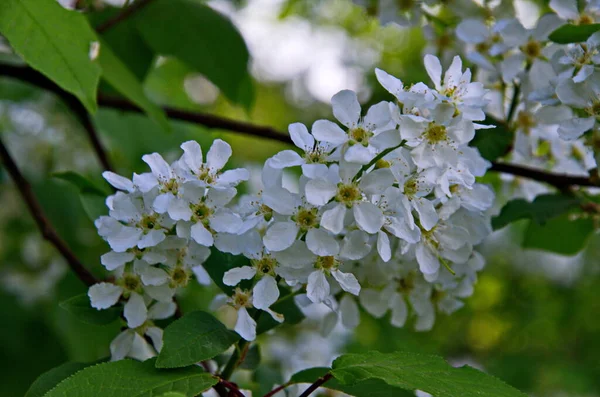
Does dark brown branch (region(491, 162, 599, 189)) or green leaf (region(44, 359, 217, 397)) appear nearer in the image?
green leaf (region(44, 359, 217, 397))

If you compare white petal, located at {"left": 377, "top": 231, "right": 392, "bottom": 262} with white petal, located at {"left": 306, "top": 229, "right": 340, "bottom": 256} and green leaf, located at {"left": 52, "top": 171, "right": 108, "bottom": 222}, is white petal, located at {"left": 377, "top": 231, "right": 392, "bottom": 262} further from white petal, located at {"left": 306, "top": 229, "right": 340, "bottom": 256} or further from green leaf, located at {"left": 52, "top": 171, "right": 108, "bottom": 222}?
green leaf, located at {"left": 52, "top": 171, "right": 108, "bottom": 222}

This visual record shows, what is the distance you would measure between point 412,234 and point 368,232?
107mm

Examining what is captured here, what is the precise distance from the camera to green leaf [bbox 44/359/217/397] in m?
1.25

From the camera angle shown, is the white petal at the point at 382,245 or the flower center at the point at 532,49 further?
the flower center at the point at 532,49

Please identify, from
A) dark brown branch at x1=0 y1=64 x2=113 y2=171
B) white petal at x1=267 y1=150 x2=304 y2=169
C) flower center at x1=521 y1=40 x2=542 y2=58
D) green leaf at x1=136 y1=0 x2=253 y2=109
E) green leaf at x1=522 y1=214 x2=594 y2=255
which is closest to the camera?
white petal at x1=267 y1=150 x2=304 y2=169

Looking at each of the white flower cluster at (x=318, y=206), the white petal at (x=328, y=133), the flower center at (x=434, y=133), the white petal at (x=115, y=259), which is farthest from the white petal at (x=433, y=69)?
the white petal at (x=115, y=259)

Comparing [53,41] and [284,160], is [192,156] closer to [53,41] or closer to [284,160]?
[284,160]

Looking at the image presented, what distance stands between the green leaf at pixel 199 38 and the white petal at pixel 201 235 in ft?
3.92

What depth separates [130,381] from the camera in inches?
50.4

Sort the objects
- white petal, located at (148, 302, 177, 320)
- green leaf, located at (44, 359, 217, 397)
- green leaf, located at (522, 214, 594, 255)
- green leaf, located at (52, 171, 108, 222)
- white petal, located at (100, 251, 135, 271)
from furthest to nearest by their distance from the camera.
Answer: green leaf, located at (522, 214, 594, 255)
green leaf, located at (52, 171, 108, 222)
white petal, located at (148, 302, 177, 320)
white petal, located at (100, 251, 135, 271)
green leaf, located at (44, 359, 217, 397)

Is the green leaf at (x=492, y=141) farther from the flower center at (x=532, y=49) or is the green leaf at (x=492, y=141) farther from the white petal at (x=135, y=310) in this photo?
the white petal at (x=135, y=310)

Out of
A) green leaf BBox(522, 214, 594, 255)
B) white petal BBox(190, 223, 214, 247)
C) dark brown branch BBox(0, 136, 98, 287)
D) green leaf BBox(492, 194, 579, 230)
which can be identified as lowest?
green leaf BBox(522, 214, 594, 255)

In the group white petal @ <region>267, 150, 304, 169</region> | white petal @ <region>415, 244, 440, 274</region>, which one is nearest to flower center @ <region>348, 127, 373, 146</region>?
white petal @ <region>267, 150, 304, 169</region>

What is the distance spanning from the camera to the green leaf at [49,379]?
1452mm
